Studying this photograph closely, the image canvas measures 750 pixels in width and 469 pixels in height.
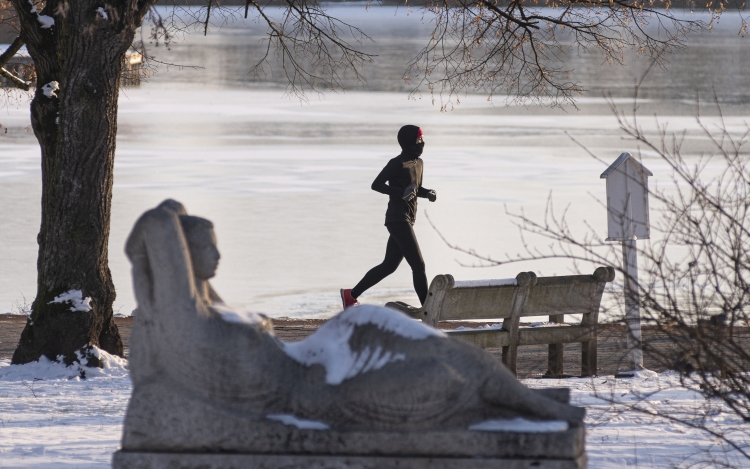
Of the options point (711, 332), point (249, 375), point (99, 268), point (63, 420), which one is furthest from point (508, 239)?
point (249, 375)

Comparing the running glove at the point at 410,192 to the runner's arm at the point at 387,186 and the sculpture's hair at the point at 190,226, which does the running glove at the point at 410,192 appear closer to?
the runner's arm at the point at 387,186

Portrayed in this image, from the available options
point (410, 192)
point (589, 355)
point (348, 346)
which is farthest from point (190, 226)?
point (410, 192)

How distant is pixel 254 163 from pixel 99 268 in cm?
1675

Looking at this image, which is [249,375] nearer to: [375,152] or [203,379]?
[203,379]

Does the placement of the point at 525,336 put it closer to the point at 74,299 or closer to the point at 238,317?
the point at 74,299

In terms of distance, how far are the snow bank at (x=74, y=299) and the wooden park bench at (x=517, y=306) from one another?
2623 mm

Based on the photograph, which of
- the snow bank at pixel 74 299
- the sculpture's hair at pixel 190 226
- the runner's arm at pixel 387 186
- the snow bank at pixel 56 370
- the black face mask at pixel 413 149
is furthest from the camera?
the black face mask at pixel 413 149

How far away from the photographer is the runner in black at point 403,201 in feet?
33.6

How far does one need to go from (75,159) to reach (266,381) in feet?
17.5

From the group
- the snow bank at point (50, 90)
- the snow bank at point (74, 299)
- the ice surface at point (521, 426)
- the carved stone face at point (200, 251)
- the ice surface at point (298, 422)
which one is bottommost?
the snow bank at point (74, 299)

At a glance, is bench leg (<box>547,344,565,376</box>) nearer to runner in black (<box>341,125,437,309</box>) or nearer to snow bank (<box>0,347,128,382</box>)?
runner in black (<box>341,125,437,309</box>)

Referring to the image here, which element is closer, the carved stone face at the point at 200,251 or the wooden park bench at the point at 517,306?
the carved stone face at the point at 200,251

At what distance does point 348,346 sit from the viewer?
13.8ft

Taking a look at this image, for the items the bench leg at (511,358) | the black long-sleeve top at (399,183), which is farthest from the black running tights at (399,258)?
the bench leg at (511,358)
